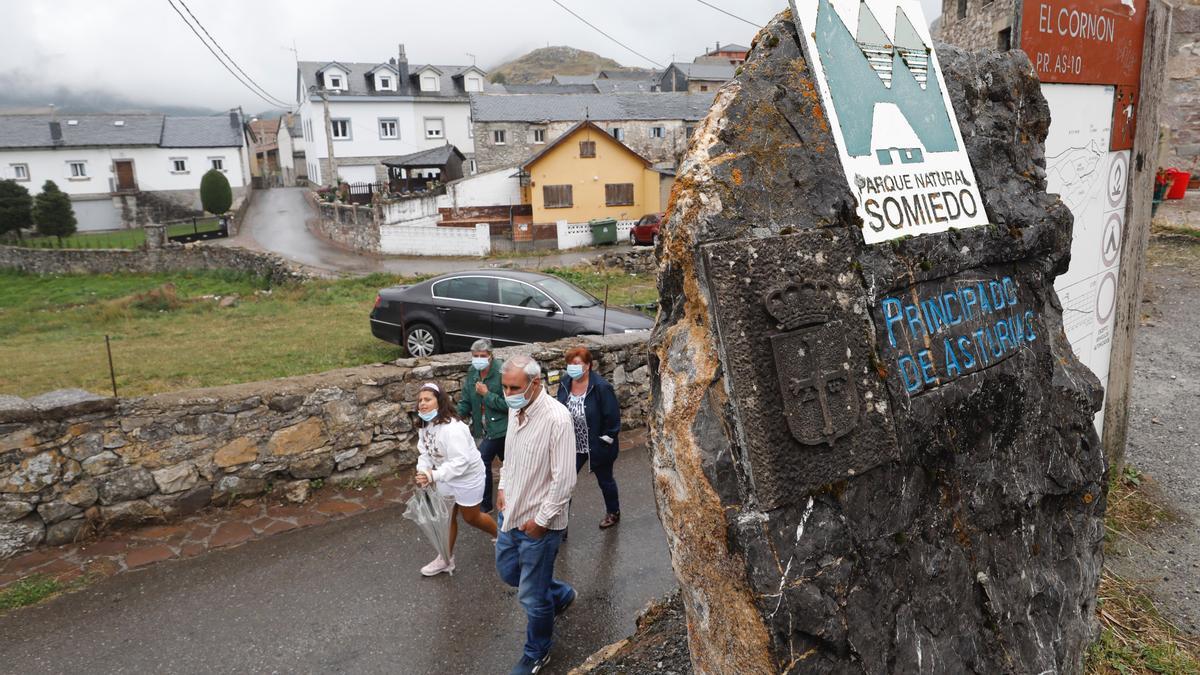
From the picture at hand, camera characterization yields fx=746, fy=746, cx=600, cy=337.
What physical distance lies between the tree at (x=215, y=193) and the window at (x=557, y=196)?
2013 centimetres

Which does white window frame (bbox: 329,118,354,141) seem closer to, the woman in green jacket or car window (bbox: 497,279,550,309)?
car window (bbox: 497,279,550,309)

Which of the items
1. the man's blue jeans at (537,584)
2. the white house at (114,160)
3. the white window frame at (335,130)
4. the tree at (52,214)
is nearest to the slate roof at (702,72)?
the white window frame at (335,130)

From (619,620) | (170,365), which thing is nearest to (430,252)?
(170,365)

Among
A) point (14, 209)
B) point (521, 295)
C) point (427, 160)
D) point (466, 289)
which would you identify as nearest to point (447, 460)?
point (521, 295)

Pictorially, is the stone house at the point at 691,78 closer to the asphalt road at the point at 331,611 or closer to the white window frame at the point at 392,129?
the white window frame at the point at 392,129

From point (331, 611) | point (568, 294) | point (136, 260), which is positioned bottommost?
point (331, 611)

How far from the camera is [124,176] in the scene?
154ft

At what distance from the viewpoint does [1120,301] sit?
5.46 meters

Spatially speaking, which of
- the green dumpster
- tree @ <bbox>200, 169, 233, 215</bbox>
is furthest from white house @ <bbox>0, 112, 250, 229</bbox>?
the green dumpster

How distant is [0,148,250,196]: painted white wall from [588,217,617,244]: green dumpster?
2970 centimetres

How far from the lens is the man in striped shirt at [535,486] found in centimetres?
420

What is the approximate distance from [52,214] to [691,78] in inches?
1762

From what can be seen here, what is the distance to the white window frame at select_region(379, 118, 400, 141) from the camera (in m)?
51.7

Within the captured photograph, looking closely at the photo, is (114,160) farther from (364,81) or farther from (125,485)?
(125,485)
